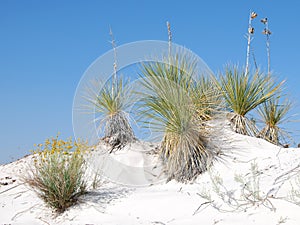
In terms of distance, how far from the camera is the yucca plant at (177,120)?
5.22 m

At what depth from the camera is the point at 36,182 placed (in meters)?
4.76

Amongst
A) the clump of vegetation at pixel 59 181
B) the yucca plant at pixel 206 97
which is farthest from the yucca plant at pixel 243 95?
the clump of vegetation at pixel 59 181

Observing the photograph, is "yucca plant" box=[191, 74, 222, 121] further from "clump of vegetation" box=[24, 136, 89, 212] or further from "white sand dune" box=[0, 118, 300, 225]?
"clump of vegetation" box=[24, 136, 89, 212]

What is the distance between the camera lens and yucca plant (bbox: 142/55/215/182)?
17.1 ft

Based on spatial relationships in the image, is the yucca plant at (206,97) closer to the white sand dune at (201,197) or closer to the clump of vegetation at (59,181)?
the white sand dune at (201,197)

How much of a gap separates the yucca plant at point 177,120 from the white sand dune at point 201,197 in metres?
0.21

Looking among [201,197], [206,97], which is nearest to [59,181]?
[201,197]

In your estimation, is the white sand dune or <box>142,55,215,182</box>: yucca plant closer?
the white sand dune

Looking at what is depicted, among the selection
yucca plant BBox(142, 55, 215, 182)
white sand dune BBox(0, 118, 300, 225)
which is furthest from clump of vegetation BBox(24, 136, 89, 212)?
yucca plant BBox(142, 55, 215, 182)

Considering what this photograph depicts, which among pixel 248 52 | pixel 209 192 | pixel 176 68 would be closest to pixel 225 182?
pixel 209 192

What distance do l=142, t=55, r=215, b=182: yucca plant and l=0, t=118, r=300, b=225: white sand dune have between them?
0.67ft

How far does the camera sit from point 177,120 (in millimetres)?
5285

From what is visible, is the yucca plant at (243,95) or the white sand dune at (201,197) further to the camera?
the yucca plant at (243,95)

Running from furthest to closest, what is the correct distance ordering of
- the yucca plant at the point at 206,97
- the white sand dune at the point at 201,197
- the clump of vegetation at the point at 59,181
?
the yucca plant at the point at 206,97 → the clump of vegetation at the point at 59,181 → the white sand dune at the point at 201,197
